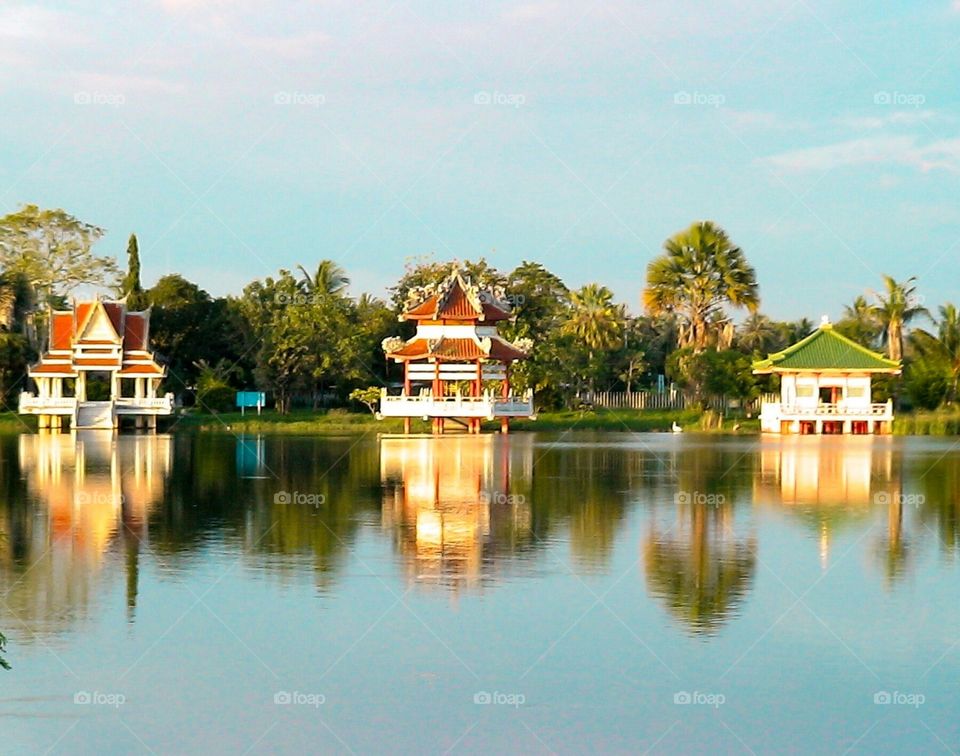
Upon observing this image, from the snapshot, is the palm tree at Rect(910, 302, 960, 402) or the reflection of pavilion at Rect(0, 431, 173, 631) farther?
the palm tree at Rect(910, 302, 960, 402)

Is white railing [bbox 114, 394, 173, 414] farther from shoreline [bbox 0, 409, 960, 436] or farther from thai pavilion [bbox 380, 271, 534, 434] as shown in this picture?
thai pavilion [bbox 380, 271, 534, 434]

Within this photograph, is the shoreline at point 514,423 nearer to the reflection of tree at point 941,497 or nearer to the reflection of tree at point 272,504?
the reflection of tree at point 272,504

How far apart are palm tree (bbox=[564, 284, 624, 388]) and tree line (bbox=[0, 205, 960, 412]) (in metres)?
0.06

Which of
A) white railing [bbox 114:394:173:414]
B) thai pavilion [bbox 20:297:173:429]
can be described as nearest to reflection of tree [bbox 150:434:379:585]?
white railing [bbox 114:394:173:414]

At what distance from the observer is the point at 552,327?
199 ft

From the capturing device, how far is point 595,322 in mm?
57562

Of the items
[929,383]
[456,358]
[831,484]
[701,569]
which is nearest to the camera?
[701,569]

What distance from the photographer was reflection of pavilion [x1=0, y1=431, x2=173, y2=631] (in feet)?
40.3

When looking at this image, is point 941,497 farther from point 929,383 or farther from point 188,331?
point 188,331

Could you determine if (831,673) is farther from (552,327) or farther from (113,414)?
(552,327)

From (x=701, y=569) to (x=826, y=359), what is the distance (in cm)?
3859

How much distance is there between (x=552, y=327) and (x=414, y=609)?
160ft

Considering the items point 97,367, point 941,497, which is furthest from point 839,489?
point 97,367

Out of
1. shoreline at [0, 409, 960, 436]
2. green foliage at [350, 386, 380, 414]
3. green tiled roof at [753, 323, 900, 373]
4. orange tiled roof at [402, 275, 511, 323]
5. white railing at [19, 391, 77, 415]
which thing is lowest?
shoreline at [0, 409, 960, 436]
